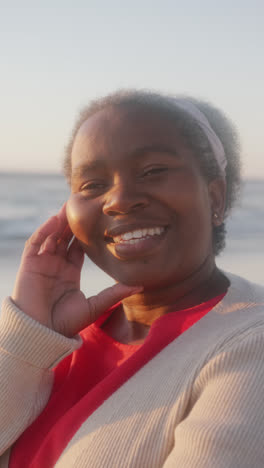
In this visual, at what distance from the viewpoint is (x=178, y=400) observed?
1464 millimetres

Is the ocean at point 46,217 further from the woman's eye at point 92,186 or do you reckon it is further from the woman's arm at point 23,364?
the woman's arm at point 23,364

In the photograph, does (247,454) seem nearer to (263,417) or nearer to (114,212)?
(263,417)

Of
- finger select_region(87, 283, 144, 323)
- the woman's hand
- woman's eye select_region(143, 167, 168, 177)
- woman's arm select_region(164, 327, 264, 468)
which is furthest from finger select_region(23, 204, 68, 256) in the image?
woman's arm select_region(164, 327, 264, 468)

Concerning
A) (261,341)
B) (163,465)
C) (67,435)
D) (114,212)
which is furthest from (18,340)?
(261,341)

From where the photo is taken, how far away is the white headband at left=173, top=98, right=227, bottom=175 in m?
2.02

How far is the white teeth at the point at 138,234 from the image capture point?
185 centimetres

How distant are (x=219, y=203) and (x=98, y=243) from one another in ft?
1.47

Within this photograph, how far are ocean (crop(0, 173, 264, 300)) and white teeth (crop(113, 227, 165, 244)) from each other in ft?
2.16

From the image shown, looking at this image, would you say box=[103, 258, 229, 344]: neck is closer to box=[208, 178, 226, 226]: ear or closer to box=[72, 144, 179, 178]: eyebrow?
box=[208, 178, 226, 226]: ear

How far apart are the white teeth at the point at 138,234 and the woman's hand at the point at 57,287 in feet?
0.54

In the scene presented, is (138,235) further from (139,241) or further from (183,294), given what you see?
(183,294)

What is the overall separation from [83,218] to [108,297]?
282 millimetres

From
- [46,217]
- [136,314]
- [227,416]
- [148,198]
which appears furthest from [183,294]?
[46,217]

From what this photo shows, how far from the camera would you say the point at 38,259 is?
7.33ft
